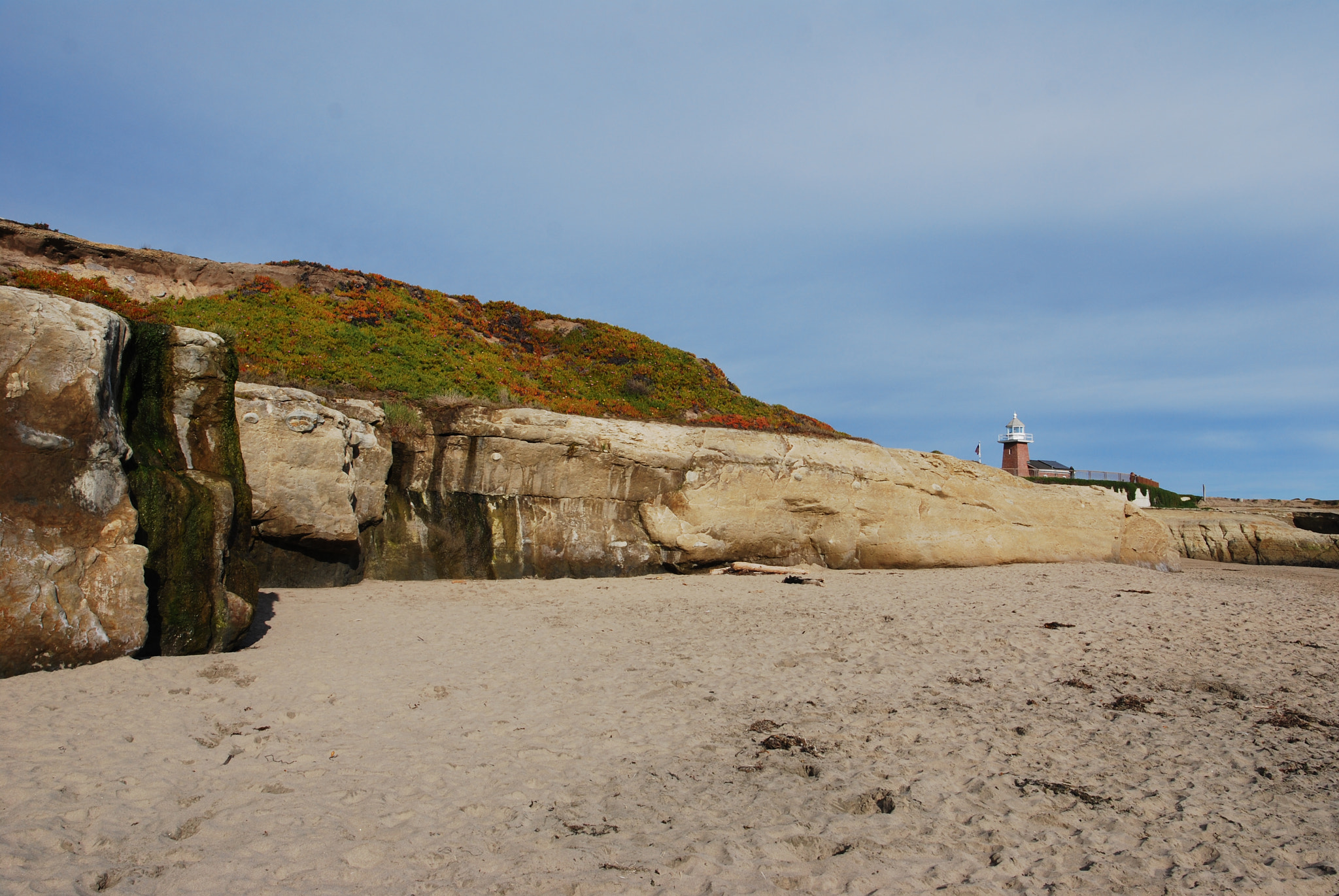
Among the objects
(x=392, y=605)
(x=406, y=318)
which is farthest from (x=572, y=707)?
(x=406, y=318)

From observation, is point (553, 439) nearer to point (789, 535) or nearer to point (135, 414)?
point (789, 535)

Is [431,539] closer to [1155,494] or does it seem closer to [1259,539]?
[1259,539]

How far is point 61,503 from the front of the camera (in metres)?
5.96

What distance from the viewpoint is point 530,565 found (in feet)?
40.8

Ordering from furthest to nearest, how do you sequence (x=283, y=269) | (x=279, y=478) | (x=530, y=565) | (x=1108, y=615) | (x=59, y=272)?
1. (x=283, y=269)
2. (x=59, y=272)
3. (x=530, y=565)
4. (x=279, y=478)
5. (x=1108, y=615)

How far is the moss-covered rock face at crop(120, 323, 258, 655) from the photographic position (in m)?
6.74

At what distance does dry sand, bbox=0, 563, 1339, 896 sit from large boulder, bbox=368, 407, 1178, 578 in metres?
3.51

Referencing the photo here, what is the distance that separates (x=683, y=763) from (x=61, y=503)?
5213 mm

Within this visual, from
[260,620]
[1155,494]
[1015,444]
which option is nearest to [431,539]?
[260,620]

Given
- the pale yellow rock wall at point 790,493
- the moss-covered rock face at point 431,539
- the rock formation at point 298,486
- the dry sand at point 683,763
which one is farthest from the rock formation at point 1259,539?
the rock formation at point 298,486

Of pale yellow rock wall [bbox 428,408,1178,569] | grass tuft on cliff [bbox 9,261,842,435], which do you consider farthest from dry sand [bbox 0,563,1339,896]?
grass tuft on cliff [bbox 9,261,842,435]

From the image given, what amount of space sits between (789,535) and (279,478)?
28.0ft

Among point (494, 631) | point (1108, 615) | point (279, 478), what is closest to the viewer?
point (494, 631)

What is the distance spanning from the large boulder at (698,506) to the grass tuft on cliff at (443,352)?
1.49m
